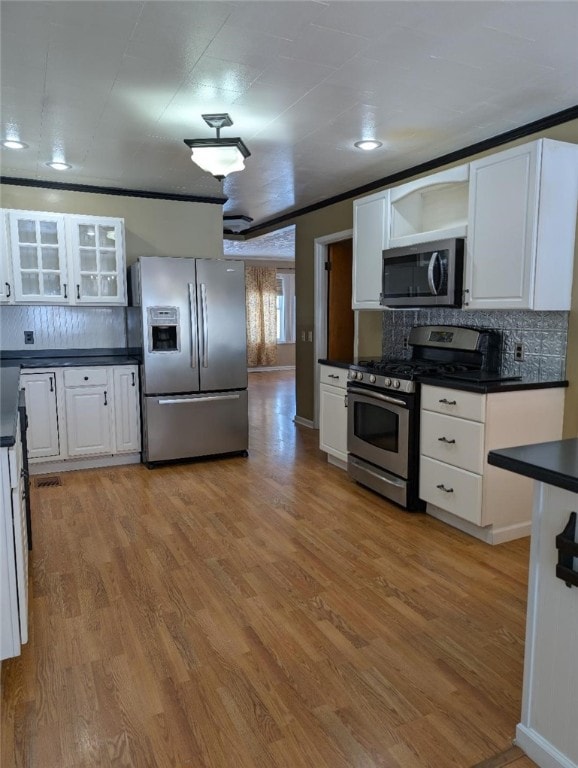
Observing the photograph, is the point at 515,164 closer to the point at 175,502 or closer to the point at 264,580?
the point at 264,580

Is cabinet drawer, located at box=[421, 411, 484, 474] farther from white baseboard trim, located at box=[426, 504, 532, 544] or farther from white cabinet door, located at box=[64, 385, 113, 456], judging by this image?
white cabinet door, located at box=[64, 385, 113, 456]

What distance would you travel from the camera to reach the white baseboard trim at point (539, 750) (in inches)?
56.2

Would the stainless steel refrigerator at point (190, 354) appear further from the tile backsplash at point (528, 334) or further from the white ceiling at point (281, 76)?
the tile backsplash at point (528, 334)

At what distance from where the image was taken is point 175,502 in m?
3.66

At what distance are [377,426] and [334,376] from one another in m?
0.73

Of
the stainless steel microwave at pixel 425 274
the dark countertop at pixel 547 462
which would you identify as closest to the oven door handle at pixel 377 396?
the stainless steel microwave at pixel 425 274

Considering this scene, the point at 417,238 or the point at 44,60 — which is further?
the point at 417,238

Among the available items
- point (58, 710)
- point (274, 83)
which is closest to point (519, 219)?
point (274, 83)

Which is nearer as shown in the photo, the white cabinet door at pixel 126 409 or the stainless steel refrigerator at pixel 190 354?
the stainless steel refrigerator at pixel 190 354

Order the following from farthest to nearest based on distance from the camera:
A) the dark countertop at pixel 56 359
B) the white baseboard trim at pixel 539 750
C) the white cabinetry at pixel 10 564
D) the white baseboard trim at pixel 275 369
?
the white baseboard trim at pixel 275 369 < the dark countertop at pixel 56 359 < the white cabinetry at pixel 10 564 < the white baseboard trim at pixel 539 750

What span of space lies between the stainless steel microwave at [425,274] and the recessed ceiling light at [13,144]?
259 centimetres

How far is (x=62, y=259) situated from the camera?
432 cm

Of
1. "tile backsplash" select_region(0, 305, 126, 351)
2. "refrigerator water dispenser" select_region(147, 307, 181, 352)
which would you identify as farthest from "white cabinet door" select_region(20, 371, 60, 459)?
"refrigerator water dispenser" select_region(147, 307, 181, 352)

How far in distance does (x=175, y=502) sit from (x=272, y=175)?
2728mm
